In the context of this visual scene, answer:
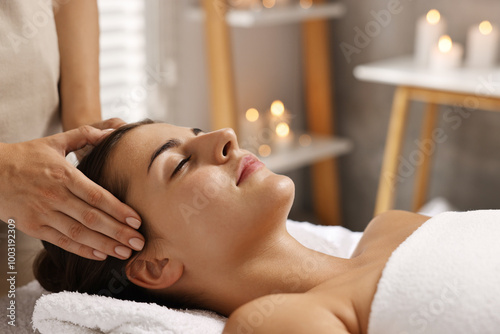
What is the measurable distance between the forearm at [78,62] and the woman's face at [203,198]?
363mm

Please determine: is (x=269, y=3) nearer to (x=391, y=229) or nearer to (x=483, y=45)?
(x=483, y=45)

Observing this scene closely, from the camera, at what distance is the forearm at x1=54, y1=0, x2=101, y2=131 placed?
4.71 feet

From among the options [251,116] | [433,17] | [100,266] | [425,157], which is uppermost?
[433,17]

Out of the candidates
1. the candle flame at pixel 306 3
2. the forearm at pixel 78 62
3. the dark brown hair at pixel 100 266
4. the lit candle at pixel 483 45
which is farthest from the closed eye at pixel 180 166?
the candle flame at pixel 306 3

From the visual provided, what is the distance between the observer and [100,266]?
113 cm

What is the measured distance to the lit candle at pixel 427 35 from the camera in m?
2.51

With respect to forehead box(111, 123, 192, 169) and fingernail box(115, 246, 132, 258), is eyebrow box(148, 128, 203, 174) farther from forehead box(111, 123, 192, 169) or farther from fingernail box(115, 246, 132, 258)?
fingernail box(115, 246, 132, 258)

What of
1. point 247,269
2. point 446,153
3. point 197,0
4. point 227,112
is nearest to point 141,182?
point 247,269

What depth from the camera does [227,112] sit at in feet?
8.32

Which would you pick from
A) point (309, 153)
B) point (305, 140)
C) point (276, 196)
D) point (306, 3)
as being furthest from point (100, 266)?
point (306, 3)

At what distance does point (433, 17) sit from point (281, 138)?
911 millimetres

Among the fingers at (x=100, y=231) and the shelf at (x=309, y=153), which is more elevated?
the fingers at (x=100, y=231)

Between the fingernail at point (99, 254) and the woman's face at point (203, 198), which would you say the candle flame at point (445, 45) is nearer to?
the woman's face at point (203, 198)

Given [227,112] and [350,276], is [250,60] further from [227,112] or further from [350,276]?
[350,276]
